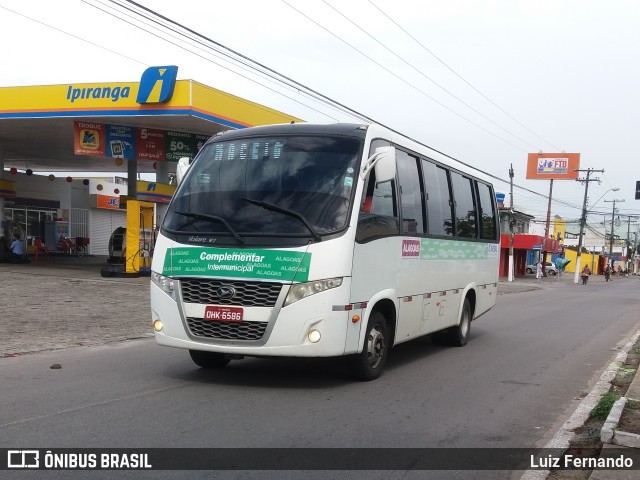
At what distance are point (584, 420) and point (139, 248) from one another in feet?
60.0

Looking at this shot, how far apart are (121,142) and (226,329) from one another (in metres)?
17.8

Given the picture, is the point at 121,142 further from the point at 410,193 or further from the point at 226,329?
the point at 226,329

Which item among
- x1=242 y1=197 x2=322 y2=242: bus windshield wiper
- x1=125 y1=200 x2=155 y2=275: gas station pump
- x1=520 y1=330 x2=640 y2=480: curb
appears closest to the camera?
x1=520 y1=330 x2=640 y2=480: curb

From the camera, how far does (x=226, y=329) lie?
6.71m

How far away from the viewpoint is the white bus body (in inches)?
260

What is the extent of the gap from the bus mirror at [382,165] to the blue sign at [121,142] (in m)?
17.4

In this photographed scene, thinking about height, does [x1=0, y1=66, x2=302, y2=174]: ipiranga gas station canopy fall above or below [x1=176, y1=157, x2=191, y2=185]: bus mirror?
above

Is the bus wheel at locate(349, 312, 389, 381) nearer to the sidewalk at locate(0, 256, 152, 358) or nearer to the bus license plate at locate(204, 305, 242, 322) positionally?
the bus license plate at locate(204, 305, 242, 322)

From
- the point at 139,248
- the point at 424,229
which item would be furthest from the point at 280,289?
the point at 139,248

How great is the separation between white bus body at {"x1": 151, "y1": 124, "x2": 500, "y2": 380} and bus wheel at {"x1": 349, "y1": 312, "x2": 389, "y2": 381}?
0.02m

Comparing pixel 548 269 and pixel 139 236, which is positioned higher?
pixel 139 236

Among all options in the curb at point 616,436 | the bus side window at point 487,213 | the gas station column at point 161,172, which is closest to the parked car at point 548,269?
the gas station column at point 161,172

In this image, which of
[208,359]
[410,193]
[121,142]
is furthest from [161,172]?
[208,359]

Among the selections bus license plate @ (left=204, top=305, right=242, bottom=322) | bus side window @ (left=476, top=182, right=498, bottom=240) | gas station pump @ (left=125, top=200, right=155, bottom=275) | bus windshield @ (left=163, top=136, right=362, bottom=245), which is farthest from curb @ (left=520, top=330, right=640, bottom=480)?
gas station pump @ (left=125, top=200, right=155, bottom=275)
